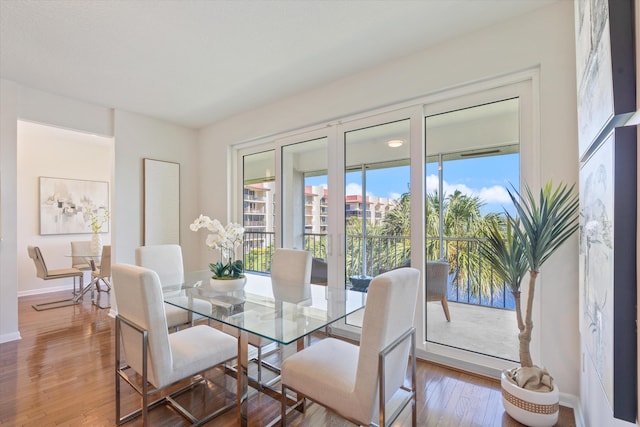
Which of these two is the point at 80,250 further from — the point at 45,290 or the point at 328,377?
the point at 328,377

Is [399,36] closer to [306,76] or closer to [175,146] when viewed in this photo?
[306,76]

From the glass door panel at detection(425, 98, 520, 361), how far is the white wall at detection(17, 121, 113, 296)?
5.13 m

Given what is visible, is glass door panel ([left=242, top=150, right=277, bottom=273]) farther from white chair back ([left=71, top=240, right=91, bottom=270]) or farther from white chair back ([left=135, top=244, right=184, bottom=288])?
white chair back ([left=71, top=240, right=91, bottom=270])

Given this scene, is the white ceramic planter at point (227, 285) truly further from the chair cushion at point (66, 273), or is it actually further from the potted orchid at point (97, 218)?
the potted orchid at point (97, 218)

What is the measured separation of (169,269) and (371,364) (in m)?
2.30

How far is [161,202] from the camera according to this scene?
4270 millimetres

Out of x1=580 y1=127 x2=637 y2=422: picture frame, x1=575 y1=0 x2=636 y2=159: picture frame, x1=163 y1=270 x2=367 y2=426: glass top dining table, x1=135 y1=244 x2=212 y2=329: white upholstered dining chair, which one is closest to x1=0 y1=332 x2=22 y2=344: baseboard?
x1=135 y1=244 x2=212 y2=329: white upholstered dining chair

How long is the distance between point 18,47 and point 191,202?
8.41 feet

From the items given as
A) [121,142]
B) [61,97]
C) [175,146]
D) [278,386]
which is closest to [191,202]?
[175,146]

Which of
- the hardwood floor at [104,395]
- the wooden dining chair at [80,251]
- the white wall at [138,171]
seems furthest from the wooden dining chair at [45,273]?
the hardwood floor at [104,395]

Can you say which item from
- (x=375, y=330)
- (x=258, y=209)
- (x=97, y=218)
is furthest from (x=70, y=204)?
(x=375, y=330)

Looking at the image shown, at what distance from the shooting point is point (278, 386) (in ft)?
7.23

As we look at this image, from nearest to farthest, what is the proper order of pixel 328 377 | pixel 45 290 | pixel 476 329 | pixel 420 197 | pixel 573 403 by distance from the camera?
pixel 328 377 → pixel 573 403 → pixel 420 197 → pixel 476 329 → pixel 45 290

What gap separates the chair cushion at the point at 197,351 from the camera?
5.46ft
